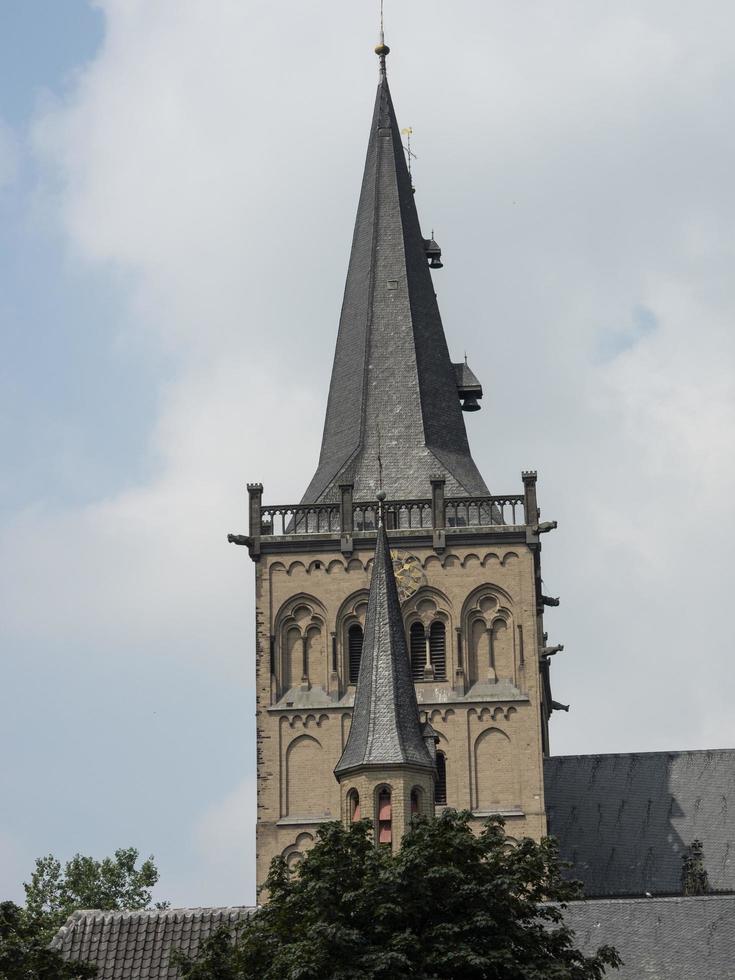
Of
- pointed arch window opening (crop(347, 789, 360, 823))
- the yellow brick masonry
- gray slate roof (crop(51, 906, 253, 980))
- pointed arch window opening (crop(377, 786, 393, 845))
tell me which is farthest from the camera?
the yellow brick masonry

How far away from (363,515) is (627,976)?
1686cm

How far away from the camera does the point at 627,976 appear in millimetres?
46094

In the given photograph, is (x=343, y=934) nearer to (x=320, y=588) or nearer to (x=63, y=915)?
(x=320, y=588)

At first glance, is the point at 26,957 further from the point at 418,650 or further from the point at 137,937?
the point at 418,650

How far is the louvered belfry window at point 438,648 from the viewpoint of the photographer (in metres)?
58.0

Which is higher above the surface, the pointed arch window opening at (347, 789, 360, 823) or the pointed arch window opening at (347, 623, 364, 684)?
the pointed arch window opening at (347, 623, 364, 684)

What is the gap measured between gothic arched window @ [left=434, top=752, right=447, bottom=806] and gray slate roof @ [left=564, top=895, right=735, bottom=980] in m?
8.14

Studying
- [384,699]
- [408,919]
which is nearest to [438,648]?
[384,699]

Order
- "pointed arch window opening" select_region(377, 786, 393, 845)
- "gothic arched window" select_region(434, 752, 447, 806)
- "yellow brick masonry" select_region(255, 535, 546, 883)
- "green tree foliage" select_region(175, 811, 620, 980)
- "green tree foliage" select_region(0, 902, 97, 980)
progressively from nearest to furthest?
"green tree foliage" select_region(0, 902, 97, 980)
"green tree foliage" select_region(175, 811, 620, 980)
"pointed arch window opening" select_region(377, 786, 393, 845)
"gothic arched window" select_region(434, 752, 447, 806)
"yellow brick masonry" select_region(255, 535, 546, 883)

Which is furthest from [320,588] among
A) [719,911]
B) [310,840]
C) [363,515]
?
[719,911]

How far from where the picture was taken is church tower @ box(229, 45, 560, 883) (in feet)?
187

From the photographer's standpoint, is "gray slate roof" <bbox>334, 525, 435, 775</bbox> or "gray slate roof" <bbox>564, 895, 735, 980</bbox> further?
"gray slate roof" <bbox>334, 525, 435, 775</bbox>

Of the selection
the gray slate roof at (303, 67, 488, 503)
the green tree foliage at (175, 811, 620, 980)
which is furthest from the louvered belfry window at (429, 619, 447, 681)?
the green tree foliage at (175, 811, 620, 980)

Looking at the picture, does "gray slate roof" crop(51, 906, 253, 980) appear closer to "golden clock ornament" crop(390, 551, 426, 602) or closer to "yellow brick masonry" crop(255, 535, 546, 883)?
"yellow brick masonry" crop(255, 535, 546, 883)
